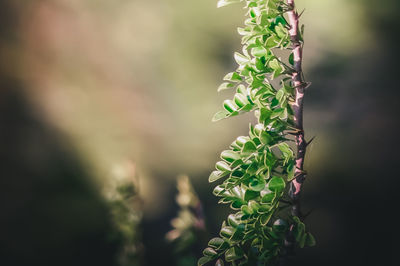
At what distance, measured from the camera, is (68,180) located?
6.98 feet

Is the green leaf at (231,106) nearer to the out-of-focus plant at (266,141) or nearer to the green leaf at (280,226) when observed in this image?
the out-of-focus plant at (266,141)

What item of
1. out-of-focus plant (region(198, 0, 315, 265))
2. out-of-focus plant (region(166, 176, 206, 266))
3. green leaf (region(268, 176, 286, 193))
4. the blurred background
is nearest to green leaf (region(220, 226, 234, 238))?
out-of-focus plant (region(198, 0, 315, 265))

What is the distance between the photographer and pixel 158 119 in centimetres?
210

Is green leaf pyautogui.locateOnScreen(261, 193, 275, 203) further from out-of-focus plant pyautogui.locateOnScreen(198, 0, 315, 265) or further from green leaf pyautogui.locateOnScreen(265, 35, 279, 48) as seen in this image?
green leaf pyautogui.locateOnScreen(265, 35, 279, 48)

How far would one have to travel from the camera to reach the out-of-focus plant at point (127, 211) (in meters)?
1.00

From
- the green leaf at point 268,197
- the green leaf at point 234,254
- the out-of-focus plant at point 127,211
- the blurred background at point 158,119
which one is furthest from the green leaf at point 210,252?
the blurred background at point 158,119

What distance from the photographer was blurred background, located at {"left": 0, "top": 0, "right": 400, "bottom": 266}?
1792 millimetres

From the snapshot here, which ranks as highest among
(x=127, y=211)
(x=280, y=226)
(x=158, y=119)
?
(x=158, y=119)

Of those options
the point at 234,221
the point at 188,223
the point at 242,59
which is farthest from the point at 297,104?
the point at 188,223

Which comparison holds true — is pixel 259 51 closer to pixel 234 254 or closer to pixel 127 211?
pixel 234 254

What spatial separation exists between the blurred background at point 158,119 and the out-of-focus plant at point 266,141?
4.23ft

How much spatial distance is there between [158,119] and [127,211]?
1.14 meters

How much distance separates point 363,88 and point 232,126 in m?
0.80

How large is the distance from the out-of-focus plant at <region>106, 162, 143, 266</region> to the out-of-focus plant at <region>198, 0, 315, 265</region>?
0.58 meters
